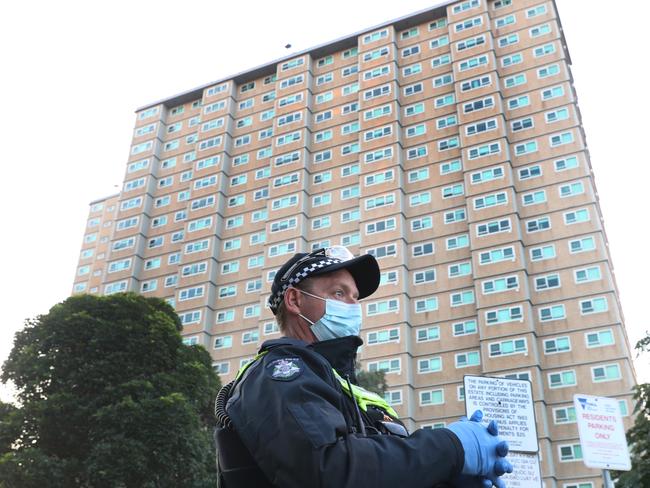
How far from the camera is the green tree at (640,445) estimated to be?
12414 millimetres

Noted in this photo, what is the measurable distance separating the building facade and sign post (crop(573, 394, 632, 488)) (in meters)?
36.7

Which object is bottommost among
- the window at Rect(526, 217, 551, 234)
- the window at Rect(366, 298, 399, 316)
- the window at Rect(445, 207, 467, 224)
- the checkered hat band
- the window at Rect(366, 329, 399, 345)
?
the checkered hat band

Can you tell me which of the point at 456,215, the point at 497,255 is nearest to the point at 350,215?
the point at 456,215

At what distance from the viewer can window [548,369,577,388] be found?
4797 centimetres

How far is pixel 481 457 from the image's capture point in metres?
2.68

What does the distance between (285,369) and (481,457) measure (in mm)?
877

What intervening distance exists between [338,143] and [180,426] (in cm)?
4569

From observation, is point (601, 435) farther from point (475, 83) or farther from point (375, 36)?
point (375, 36)

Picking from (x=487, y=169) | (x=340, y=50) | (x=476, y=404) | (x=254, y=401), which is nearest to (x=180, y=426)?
(x=476, y=404)

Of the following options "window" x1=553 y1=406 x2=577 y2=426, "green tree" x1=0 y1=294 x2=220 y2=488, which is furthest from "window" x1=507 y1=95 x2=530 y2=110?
"green tree" x1=0 y1=294 x2=220 y2=488

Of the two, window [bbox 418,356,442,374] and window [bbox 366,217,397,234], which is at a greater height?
window [bbox 366,217,397,234]

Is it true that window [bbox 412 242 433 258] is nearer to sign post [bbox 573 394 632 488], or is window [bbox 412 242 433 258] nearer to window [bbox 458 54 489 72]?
window [bbox 458 54 489 72]

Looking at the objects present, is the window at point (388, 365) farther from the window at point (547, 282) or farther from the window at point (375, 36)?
the window at point (375, 36)

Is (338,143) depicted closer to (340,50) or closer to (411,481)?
(340,50)
